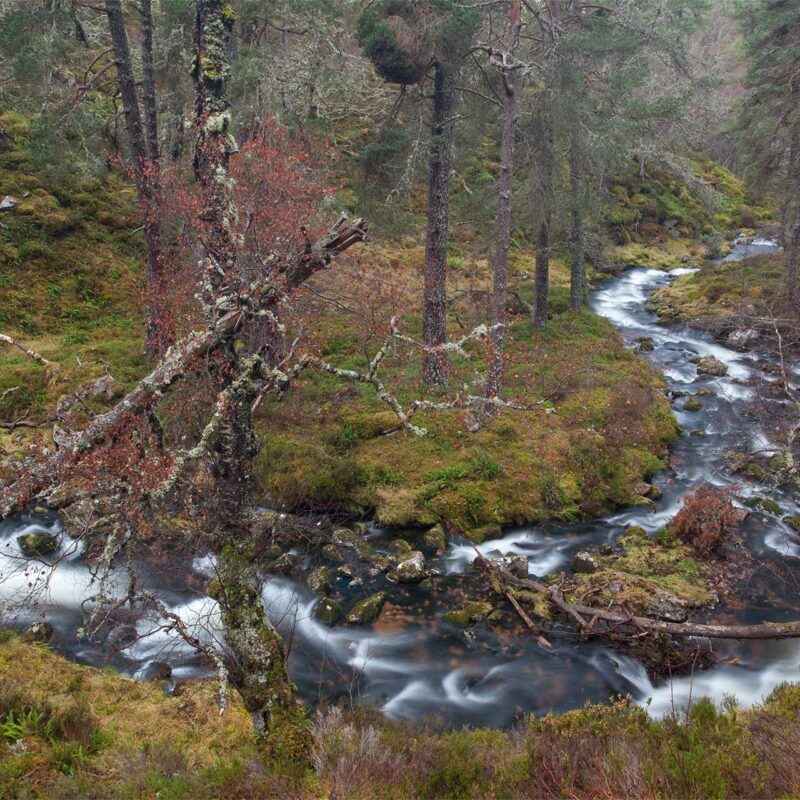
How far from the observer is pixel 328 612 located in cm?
978

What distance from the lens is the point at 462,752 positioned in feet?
20.5

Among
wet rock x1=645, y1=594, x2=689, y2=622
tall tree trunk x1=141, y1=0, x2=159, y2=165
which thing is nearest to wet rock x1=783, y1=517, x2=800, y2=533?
wet rock x1=645, y1=594, x2=689, y2=622

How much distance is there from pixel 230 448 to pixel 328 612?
17.2 feet

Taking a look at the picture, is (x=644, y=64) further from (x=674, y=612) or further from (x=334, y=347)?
(x=674, y=612)

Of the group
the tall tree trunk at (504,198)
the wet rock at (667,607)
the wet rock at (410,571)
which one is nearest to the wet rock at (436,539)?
the wet rock at (410,571)

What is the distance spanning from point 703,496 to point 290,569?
8.20m

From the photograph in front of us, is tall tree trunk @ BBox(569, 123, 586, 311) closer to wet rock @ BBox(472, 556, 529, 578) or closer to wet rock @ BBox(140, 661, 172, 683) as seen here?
wet rock @ BBox(472, 556, 529, 578)

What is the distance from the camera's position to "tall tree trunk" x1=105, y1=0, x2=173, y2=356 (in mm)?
14773

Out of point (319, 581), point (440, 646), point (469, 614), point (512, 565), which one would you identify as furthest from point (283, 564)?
point (512, 565)

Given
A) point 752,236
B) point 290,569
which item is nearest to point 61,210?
point 290,569

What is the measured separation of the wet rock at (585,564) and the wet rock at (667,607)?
1213 mm

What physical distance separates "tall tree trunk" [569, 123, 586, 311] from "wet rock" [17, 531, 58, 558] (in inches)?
640

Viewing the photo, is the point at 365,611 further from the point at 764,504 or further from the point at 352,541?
the point at 764,504

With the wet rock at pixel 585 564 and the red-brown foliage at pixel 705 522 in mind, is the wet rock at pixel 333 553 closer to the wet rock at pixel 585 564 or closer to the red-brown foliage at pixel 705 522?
the wet rock at pixel 585 564
